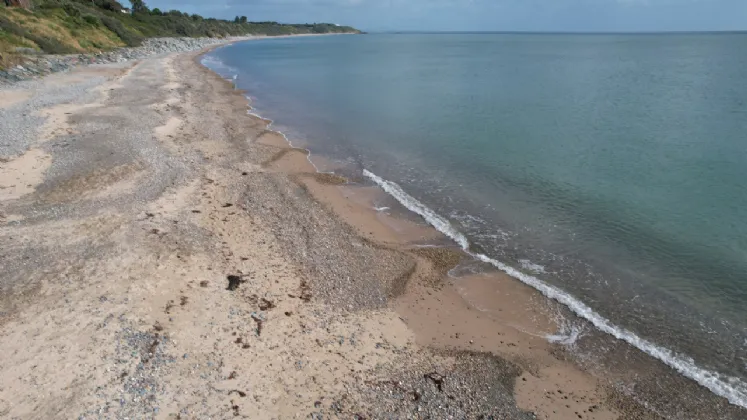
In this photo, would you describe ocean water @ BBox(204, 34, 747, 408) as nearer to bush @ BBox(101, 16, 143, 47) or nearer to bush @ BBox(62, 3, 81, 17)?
bush @ BBox(62, 3, 81, 17)

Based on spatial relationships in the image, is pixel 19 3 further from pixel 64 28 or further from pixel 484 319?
pixel 484 319

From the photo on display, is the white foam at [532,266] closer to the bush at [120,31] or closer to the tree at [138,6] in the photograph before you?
the bush at [120,31]

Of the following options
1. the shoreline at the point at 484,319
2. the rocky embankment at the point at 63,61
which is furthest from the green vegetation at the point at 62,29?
the shoreline at the point at 484,319

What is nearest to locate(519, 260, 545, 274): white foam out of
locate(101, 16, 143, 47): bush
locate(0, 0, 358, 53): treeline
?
locate(0, 0, 358, 53): treeline

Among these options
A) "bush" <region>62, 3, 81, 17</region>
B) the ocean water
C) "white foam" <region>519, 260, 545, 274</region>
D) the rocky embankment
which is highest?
"bush" <region>62, 3, 81, 17</region>

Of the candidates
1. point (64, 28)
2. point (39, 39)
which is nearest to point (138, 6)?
point (64, 28)
